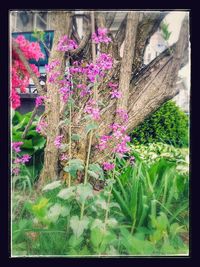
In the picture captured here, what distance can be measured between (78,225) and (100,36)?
1.41 m

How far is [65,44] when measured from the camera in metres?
3.37

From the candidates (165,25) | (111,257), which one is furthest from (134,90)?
(111,257)

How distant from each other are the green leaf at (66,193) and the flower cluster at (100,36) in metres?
A: 1.11

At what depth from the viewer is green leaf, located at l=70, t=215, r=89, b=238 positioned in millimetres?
3265

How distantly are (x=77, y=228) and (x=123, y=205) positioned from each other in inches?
15.2

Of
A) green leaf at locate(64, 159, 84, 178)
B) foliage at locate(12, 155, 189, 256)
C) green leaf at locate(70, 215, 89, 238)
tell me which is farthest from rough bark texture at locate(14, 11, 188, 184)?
green leaf at locate(70, 215, 89, 238)

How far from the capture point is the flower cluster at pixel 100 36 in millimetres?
3344

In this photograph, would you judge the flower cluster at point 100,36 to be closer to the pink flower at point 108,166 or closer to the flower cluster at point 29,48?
the flower cluster at point 29,48

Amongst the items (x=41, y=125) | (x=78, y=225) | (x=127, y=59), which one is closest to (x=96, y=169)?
(x=78, y=225)

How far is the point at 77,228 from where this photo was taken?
3273mm

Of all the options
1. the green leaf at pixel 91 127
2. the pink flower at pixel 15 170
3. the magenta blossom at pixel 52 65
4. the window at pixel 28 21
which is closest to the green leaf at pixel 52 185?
the pink flower at pixel 15 170

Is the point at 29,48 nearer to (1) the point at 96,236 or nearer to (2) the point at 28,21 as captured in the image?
(2) the point at 28,21

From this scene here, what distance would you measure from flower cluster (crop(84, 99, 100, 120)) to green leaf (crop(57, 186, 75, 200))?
553 millimetres

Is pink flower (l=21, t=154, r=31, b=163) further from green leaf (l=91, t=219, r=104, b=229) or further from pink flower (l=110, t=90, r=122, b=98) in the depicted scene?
pink flower (l=110, t=90, r=122, b=98)
